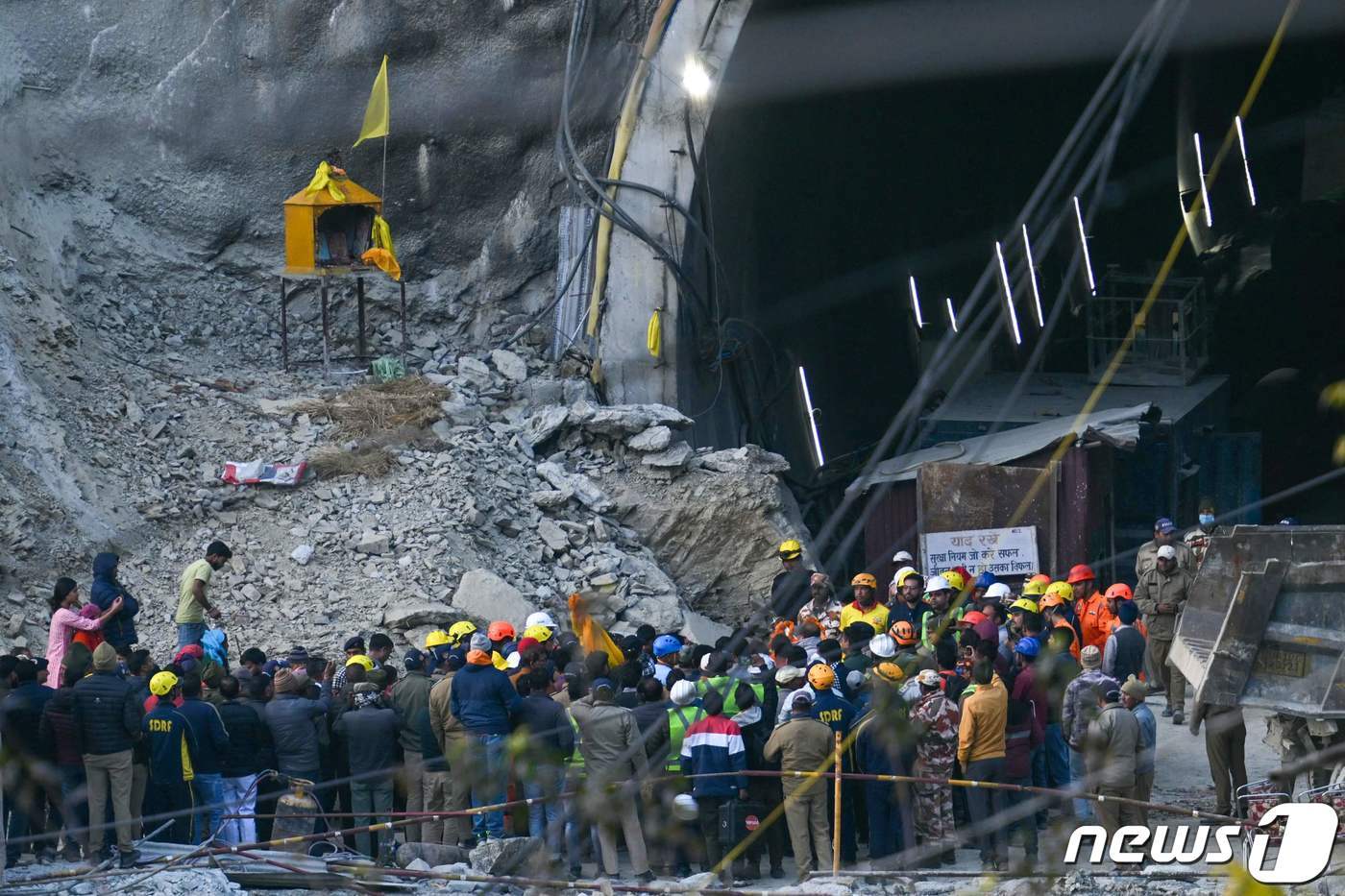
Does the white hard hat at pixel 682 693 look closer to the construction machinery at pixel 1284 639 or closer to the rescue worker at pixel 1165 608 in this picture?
the construction machinery at pixel 1284 639

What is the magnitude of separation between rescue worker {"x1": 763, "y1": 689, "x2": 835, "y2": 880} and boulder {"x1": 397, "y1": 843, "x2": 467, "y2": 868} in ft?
6.66

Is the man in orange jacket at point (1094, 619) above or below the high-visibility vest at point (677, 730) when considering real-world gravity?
above

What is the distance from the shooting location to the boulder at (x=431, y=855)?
438 inches

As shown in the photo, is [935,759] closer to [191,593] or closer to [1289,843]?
[1289,843]

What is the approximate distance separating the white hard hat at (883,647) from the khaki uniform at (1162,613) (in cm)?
346

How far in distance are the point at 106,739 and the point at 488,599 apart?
461 centimetres

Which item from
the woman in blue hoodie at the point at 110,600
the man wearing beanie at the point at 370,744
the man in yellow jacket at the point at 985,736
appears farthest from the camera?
the woman in blue hoodie at the point at 110,600

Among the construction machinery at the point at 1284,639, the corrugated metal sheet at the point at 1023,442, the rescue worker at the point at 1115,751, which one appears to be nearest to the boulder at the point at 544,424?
the corrugated metal sheet at the point at 1023,442

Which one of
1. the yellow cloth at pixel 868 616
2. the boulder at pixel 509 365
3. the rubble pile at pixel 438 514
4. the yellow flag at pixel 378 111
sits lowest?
the yellow cloth at pixel 868 616

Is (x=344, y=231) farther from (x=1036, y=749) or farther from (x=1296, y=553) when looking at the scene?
(x=1296, y=553)

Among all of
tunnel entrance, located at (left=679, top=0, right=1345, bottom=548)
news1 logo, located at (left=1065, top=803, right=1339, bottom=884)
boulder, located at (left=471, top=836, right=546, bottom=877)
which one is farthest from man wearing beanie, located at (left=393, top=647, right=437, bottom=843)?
tunnel entrance, located at (left=679, top=0, right=1345, bottom=548)

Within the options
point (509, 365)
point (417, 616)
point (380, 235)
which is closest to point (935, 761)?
point (417, 616)

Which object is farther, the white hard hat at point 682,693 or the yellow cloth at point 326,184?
the yellow cloth at point 326,184

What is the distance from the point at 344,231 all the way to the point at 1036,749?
929 centimetres
